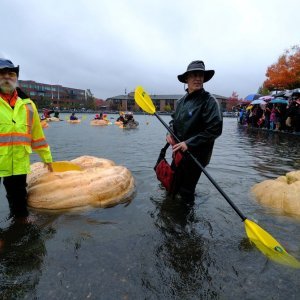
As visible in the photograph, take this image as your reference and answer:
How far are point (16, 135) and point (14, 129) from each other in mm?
69

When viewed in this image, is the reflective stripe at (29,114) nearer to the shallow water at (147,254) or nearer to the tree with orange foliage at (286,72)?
the shallow water at (147,254)

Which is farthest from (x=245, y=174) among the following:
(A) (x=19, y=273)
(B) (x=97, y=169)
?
(A) (x=19, y=273)

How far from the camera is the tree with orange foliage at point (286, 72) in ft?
101

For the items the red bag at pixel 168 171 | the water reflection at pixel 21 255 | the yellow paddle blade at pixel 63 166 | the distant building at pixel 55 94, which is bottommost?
the water reflection at pixel 21 255

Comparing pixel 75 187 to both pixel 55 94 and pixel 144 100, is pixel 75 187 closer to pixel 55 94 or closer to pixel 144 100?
pixel 144 100

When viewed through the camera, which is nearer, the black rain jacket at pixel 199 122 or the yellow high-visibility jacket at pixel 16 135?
the yellow high-visibility jacket at pixel 16 135

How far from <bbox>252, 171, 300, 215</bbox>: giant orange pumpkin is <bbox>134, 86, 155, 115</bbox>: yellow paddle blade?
223cm

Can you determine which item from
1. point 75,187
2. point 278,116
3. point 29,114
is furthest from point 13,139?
point 278,116

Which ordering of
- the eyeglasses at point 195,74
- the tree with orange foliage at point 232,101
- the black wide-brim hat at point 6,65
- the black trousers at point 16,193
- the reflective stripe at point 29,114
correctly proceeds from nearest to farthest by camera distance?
the black wide-brim hat at point 6,65, the reflective stripe at point 29,114, the black trousers at point 16,193, the eyeglasses at point 195,74, the tree with orange foliage at point 232,101

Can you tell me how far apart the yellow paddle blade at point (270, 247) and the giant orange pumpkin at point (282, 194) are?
1.37 meters

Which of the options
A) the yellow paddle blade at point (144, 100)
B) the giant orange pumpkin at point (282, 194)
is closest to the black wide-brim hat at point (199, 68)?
the yellow paddle blade at point (144, 100)

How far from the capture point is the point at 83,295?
7.88 ft

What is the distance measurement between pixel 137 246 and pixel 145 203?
146cm

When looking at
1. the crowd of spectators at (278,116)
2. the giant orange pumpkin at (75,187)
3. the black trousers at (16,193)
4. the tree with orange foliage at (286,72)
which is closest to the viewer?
the black trousers at (16,193)
